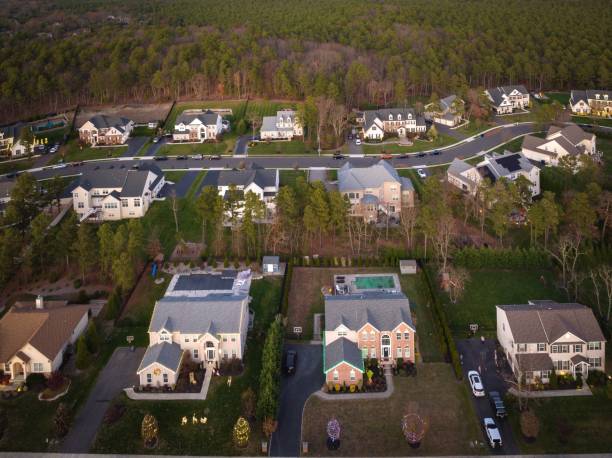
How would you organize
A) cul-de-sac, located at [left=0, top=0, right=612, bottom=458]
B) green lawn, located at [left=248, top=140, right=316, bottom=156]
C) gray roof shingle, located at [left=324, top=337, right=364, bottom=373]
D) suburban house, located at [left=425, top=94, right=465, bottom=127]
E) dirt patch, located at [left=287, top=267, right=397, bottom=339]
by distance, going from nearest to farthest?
cul-de-sac, located at [left=0, top=0, right=612, bottom=458] → gray roof shingle, located at [left=324, top=337, right=364, bottom=373] → dirt patch, located at [left=287, top=267, right=397, bottom=339] → green lawn, located at [left=248, top=140, right=316, bottom=156] → suburban house, located at [left=425, top=94, right=465, bottom=127]

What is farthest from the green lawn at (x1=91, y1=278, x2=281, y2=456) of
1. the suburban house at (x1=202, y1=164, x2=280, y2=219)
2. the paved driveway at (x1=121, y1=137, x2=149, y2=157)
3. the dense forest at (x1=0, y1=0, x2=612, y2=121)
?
the dense forest at (x1=0, y1=0, x2=612, y2=121)

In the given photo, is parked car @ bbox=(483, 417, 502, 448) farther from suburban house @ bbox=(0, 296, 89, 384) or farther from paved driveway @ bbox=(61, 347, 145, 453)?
suburban house @ bbox=(0, 296, 89, 384)

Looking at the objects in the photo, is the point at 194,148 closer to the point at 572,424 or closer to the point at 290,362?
the point at 290,362

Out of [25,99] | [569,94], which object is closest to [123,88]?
[25,99]

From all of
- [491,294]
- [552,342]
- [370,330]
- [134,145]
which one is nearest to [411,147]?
[491,294]

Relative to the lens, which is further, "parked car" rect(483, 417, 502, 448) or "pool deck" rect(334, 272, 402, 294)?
"pool deck" rect(334, 272, 402, 294)

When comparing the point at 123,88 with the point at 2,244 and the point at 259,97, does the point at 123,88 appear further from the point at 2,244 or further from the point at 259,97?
the point at 2,244

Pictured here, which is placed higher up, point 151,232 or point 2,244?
point 2,244
